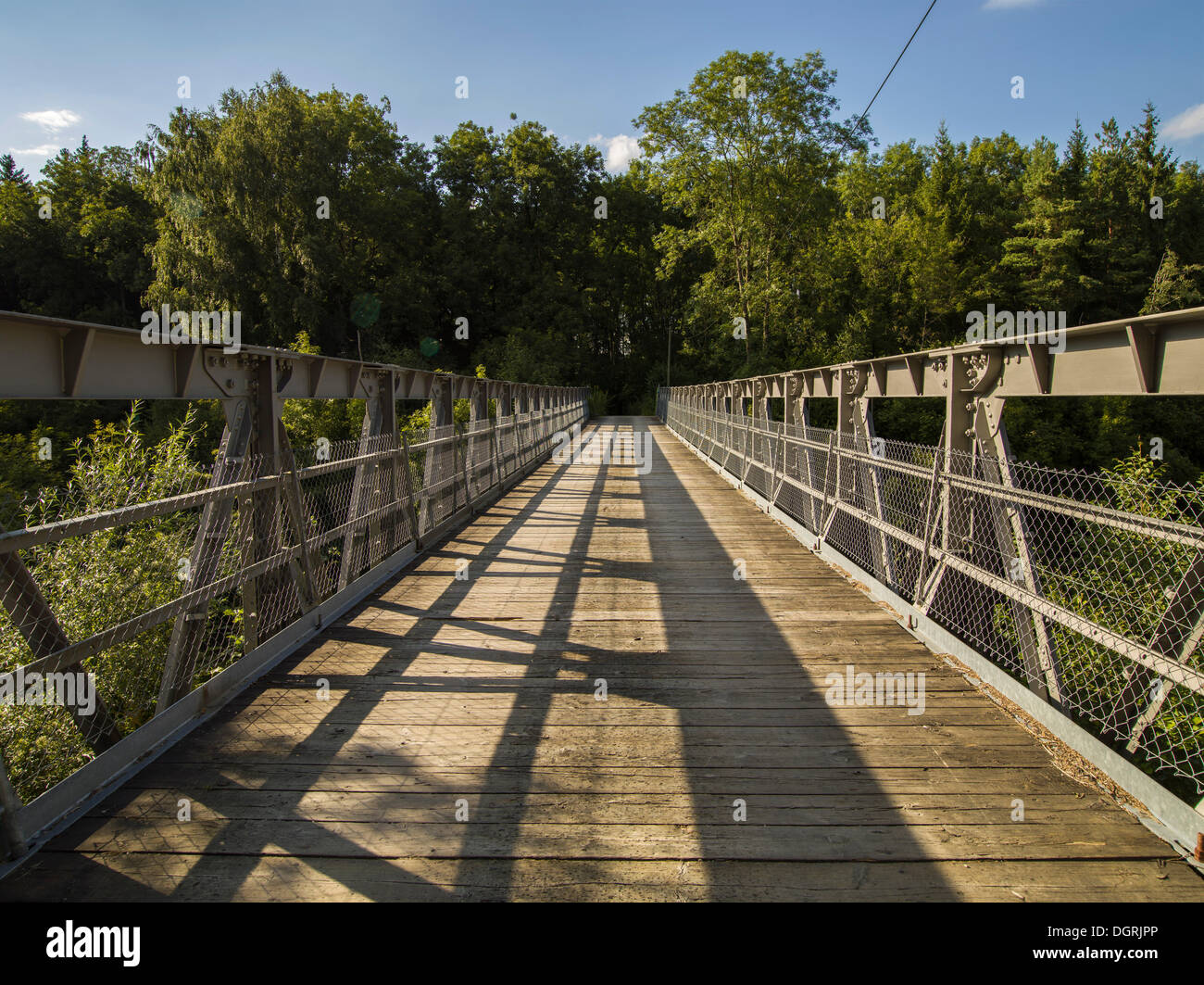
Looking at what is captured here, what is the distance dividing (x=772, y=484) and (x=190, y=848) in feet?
27.8

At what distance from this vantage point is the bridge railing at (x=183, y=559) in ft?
9.12

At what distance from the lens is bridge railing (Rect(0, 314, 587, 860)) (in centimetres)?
278

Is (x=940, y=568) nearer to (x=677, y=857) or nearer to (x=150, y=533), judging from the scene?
(x=677, y=857)

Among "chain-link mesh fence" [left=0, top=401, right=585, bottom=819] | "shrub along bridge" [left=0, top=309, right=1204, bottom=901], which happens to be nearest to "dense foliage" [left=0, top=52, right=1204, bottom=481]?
"chain-link mesh fence" [left=0, top=401, right=585, bottom=819]

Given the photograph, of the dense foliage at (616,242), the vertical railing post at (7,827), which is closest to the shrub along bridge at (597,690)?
the vertical railing post at (7,827)

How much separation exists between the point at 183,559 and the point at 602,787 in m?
2.58

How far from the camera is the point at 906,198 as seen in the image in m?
49.9

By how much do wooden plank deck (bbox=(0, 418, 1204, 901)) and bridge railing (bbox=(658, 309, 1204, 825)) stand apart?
16.2 inches

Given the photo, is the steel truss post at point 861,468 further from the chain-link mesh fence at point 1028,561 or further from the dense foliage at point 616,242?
the dense foliage at point 616,242

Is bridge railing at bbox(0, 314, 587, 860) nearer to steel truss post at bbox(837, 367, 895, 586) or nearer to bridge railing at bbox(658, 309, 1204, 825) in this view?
bridge railing at bbox(658, 309, 1204, 825)

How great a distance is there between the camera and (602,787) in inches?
117

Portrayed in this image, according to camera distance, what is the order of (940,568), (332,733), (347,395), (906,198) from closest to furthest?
(332,733) → (940,568) → (347,395) → (906,198)
